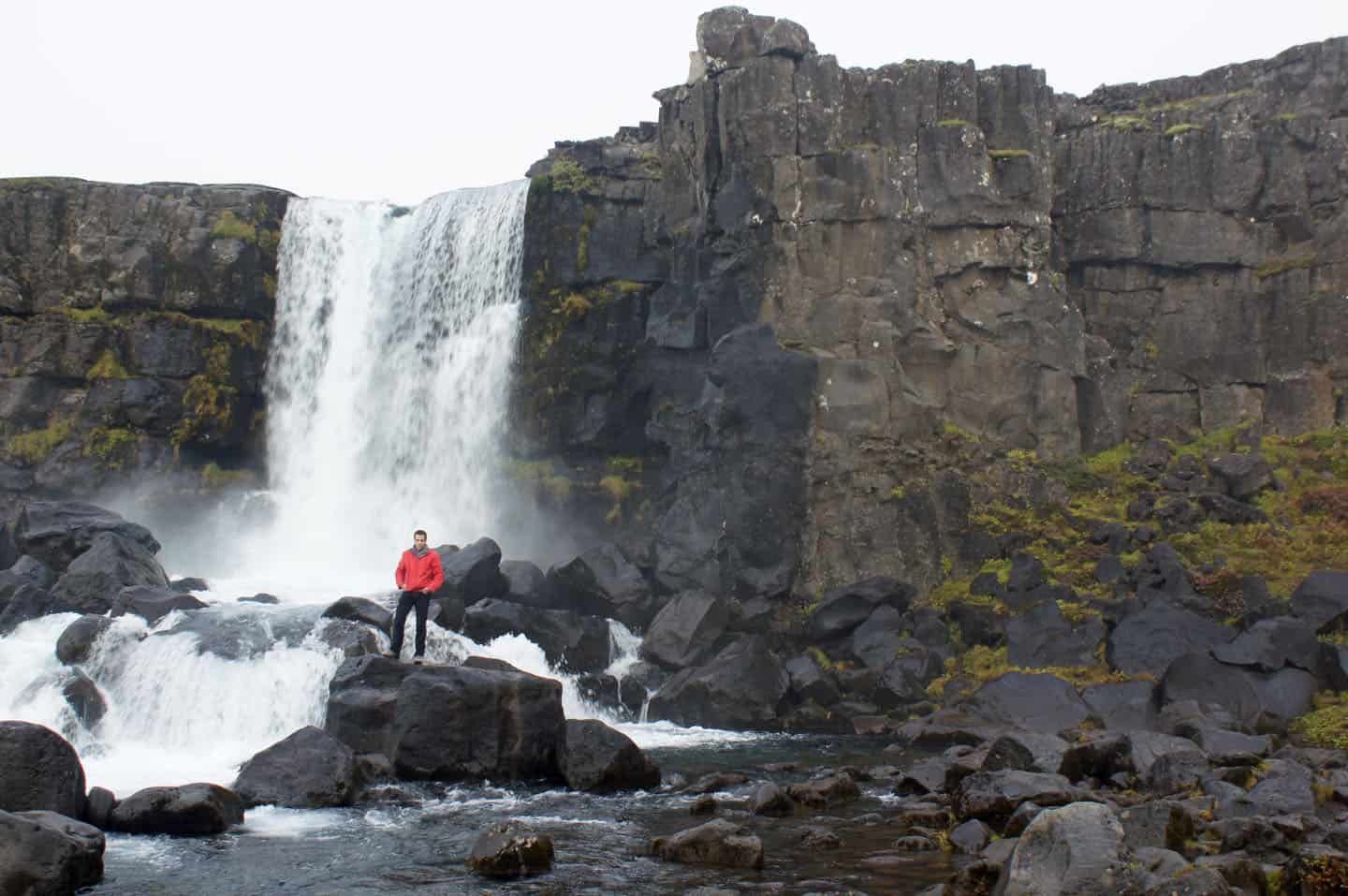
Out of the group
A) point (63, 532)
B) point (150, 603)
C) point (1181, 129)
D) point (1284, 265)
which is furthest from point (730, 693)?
point (1181, 129)

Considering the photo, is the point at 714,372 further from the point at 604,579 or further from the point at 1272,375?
the point at 1272,375

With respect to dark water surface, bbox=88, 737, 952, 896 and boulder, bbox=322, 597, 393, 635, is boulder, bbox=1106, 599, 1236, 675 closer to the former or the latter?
dark water surface, bbox=88, 737, 952, 896

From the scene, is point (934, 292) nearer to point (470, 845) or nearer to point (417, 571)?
point (417, 571)

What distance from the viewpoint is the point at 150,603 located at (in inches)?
949

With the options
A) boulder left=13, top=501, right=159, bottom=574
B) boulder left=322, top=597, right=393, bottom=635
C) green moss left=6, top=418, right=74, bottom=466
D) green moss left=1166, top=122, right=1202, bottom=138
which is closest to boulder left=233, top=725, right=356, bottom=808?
boulder left=322, top=597, right=393, bottom=635

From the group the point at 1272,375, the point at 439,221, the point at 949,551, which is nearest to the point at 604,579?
the point at 949,551

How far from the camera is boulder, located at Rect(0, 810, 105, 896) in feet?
38.7

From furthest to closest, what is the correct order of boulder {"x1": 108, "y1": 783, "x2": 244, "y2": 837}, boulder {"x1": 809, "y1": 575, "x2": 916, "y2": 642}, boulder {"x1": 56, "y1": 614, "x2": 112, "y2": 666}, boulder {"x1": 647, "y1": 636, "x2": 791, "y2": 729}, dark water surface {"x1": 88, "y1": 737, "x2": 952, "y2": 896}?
boulder {"x1": 809, "y1": 575, "x2": 916, "y2": 642}
boulder {"x1": 647, "y1": 636, "x2": 791, "y2": 729}
boulder {"x1": 56, "y1": 614, "x2": 112, "y2": 666}
boulder {"x1": 108, "y1": 783, "x2": 244, "y2": 837}
dark water surface {"x1": 88, "y1": 737, "x2": 952, "y2": 896}

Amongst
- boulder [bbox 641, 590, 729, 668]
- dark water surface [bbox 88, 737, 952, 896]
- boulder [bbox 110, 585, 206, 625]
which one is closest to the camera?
dark water surface [bbox 88, 737, 952, 896]

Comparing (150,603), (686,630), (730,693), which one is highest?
(150,603)

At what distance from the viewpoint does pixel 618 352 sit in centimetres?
3500

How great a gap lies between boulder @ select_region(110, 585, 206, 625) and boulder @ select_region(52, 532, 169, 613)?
1101mm

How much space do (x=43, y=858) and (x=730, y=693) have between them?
14334mm

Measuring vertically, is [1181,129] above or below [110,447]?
above
